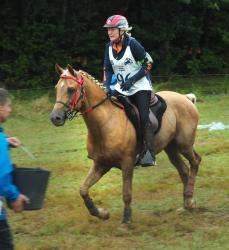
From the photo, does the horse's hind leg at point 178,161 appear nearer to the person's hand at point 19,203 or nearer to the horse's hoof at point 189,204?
the horse's hoof at point 189,204

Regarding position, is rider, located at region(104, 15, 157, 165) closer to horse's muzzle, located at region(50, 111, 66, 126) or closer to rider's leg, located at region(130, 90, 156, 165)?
rider's leg, located at region(130, 90, 156, 165)

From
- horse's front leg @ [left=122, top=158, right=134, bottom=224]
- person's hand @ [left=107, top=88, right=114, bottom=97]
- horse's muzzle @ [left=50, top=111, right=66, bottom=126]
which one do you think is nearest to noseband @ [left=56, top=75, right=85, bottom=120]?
horse's muzzle @ [left=50, top=111, right=66, bottom=126]

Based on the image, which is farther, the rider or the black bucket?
the rider

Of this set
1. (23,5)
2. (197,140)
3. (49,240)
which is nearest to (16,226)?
(49,240)

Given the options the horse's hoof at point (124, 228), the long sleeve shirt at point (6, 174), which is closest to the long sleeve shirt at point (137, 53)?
the horse's hoof at point (124, 228)

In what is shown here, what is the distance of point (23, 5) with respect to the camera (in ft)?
98.2

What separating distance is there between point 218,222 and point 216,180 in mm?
2441

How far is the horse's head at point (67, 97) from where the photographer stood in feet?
24.3

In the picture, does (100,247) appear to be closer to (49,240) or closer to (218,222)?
(49,240)

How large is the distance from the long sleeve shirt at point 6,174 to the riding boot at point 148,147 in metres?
3.27

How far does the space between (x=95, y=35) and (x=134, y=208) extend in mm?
22146

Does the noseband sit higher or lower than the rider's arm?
lower

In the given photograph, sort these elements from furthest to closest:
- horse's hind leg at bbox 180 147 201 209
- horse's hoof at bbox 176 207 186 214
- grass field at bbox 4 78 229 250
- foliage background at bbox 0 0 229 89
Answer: foliage background at bbox 0 0 229 89
horse's hind leg at bbox 180 147 201 209
horse's hoof at bbox 176 207 186 214
grass field at bbox 4 78 229 250

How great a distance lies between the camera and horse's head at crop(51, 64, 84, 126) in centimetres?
741
